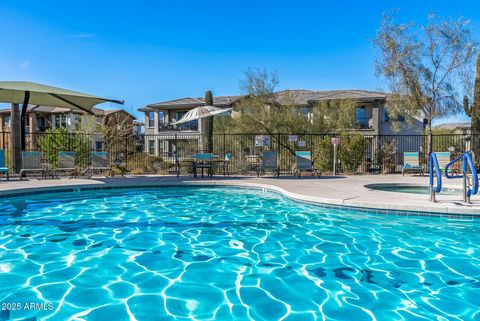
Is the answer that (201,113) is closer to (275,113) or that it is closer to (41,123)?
(275,113)

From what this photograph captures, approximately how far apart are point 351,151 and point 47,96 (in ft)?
37.5

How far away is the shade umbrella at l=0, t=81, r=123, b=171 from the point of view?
9.48 meters

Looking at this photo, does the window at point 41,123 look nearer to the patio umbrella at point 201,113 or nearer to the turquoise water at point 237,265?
the patio umbrella at point 201,113

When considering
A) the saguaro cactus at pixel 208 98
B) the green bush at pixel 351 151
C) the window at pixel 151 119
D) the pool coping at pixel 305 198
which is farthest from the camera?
the window at pixel 151 119

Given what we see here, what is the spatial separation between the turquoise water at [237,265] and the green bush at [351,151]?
7740mm

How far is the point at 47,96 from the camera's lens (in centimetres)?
1084

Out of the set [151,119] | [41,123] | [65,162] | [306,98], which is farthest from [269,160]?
[41,123]

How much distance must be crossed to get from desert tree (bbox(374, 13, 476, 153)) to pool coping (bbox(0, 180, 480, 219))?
9.73 m

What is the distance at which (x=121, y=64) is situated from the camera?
1562 centimetres

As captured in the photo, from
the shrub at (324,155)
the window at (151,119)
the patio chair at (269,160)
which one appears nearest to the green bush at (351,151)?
the shrub at (324,155)

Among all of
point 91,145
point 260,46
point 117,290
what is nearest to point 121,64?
point 91,145

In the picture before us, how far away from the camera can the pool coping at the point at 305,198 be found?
18.7 feet

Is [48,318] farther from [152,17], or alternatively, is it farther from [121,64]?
[121,64]

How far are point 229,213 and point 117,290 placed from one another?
3657mm
